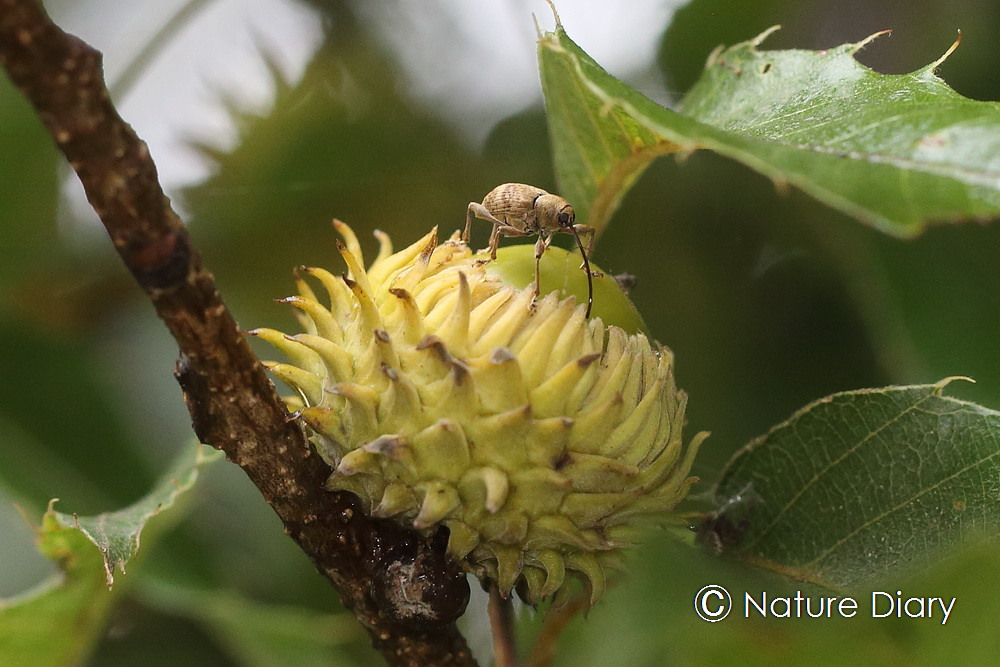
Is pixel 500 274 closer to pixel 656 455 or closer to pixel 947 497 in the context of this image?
pixel 656 455

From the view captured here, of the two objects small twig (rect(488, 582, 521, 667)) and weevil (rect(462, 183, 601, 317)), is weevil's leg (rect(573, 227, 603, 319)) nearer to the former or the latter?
weevil (rect(462, 183, 601, 317))

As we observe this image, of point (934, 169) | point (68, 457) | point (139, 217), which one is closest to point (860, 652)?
point (934, 169)

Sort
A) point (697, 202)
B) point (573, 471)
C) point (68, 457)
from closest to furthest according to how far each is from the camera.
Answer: point (573, 471) < point (697, 202) < point (68, 457)

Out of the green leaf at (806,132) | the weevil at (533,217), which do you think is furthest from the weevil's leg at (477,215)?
the green leaf at (806,132)

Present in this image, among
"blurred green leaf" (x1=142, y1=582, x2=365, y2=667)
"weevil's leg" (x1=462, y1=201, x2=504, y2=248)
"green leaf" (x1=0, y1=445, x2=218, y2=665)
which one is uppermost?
"weevil's leg" (x1=462, y1=201, x2=504, y2=248)

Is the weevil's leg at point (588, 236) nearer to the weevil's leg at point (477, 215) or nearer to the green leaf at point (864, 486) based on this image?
the weevil's leg at point (477, 215)

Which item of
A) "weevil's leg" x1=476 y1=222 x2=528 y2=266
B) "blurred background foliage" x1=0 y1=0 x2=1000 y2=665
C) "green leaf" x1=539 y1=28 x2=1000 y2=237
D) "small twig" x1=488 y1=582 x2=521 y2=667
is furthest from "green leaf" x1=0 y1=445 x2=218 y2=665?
"green leaf" x1=539 y1=28 x2=1000 y2=237

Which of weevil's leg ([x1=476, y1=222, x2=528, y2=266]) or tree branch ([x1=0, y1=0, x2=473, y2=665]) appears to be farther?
weevil's leg ([x1=476, y1=222, x2=528, y2=266])
